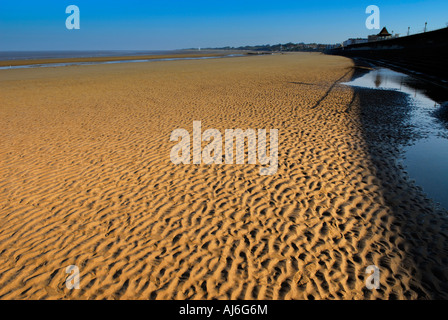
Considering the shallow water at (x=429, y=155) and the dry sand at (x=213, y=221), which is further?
the shallow water at (x=429, y=155)

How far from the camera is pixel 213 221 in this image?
5.40 meters

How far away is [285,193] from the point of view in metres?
6.30

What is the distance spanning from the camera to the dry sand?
159 inches

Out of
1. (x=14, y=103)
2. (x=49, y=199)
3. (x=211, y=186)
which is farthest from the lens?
(x=14, y=103)

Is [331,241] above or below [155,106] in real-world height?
below

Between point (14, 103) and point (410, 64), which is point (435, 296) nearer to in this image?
point (14, 103)

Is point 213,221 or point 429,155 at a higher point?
point 429,155

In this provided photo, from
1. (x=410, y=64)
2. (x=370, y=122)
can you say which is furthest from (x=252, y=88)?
(x=410, y=64)

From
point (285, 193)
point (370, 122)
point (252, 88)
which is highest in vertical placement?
point (252, 88)

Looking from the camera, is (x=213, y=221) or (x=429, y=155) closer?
(x=213, y=221)

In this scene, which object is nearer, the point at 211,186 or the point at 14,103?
the point at 211,186

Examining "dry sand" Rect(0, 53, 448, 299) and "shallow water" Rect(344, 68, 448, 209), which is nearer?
"dry sand" Rect(0, 53, 448, 299)

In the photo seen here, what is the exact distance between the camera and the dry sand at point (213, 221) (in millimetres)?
4031
